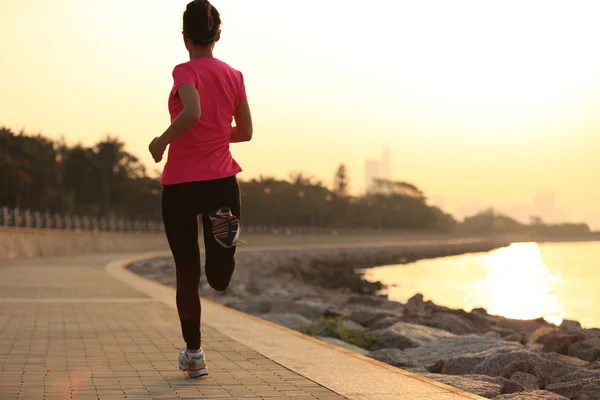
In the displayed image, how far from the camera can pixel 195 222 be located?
17.8ft

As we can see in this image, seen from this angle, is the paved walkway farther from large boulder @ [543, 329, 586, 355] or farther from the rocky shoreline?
large boulder @ [543, 329, 586, 355]

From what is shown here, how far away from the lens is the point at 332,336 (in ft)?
38.6

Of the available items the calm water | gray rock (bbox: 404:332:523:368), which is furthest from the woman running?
the calm water

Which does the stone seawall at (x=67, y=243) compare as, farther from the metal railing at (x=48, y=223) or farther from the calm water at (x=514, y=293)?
the calm water at (x=514, y=293)

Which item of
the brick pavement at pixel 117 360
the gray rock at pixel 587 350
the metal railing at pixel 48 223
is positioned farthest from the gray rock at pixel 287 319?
the metal railing at pixel 48 223

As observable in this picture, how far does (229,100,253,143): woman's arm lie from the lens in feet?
18.4

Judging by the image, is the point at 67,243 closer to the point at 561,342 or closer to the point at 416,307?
the point at 416,307

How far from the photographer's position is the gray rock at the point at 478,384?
6.32m

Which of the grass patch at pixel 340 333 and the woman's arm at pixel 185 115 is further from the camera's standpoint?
the grass patch at pixel 340 333

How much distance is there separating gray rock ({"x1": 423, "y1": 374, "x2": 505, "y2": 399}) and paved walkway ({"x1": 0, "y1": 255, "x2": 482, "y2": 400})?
1.90 ft

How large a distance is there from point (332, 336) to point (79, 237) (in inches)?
1411

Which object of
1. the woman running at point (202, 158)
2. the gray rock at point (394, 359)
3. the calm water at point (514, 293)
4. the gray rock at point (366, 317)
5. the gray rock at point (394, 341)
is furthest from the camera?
the calm water at point (514, 293)

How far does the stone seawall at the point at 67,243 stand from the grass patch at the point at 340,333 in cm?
2212

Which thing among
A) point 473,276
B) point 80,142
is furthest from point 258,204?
point 473,276
